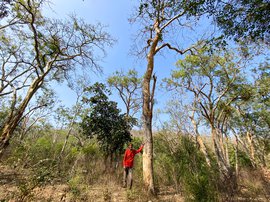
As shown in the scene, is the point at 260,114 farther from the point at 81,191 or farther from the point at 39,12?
the point at 39,12

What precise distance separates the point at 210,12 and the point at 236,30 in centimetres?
82

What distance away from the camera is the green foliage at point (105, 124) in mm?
9562

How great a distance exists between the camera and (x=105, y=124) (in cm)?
973

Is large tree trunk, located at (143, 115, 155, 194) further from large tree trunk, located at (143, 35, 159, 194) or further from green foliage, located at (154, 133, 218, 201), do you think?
green foliage, located at (154, 133, 218, 201)

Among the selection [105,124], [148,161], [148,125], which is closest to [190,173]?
[148,161]

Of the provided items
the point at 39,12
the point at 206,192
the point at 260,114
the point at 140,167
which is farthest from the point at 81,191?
the point at 260,114

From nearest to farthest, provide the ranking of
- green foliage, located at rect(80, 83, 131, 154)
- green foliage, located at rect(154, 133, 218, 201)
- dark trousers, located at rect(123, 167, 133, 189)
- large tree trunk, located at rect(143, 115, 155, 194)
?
green foliage, located at rect(154, 133, 218, 201) < large tree trunk, located at rect(143, 115, 155, 194) < dark trousers, located at rect(123, 167, 133, 189) < green foliage, located at rect(80, 83, 131, 154)

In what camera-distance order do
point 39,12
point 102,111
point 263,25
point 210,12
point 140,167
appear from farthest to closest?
point 102,111, point 39,12, point 140,167, point 210,12, point 263,25

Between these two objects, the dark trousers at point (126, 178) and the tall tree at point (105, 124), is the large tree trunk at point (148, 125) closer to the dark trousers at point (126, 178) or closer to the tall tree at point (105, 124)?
the dark trousers at point (126, 178)

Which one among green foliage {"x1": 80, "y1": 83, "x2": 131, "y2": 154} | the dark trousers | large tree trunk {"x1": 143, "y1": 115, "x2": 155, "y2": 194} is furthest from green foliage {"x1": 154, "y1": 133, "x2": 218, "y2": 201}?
green foliage {"x1": 80, "y1": 83, "x2": 131, "y2": 154}

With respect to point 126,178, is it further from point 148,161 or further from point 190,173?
point 190,173

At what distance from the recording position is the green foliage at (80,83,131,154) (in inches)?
376

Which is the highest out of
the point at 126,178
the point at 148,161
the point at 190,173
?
the point at 148,161

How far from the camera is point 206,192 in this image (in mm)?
3328
